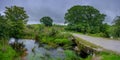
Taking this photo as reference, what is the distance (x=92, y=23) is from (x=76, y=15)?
24.8 feet

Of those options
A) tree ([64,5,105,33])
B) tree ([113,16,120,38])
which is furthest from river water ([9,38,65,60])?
tree ([64,5,105,33])

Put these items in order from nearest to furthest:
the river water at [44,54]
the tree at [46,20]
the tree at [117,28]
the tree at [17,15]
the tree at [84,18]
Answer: the river water at [44,54]
the tree at [117,28]
the tree at [17,15]
the tree at [84,18]
the tree at [46,20]

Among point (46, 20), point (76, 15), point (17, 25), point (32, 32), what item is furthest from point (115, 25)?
point (46, 20)

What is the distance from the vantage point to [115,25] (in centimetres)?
5650

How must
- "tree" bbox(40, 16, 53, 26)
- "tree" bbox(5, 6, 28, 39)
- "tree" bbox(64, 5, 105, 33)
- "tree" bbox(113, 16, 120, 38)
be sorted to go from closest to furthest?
"tree" bbox(113, 16, 120, 38) < "tree" bbox(5, 6, 28, 39) < "tree" bbox(64, 5, 105, 33) < "tree" bbox(40, 16, 53, 26)

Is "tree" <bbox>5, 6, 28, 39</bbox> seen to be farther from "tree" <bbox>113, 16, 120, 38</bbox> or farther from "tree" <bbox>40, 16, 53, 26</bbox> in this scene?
"tree" <bbox>40, 16, 53, 26</bbox>

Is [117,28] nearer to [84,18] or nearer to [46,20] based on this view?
[84,18]

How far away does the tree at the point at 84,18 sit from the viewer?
276 feet

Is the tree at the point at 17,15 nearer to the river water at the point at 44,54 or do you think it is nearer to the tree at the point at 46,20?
the river water at the point at 44,54

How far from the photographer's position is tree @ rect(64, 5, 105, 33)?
84.2 meters

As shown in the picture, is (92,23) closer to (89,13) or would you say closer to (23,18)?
(89,13)

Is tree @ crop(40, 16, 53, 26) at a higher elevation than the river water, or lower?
higher

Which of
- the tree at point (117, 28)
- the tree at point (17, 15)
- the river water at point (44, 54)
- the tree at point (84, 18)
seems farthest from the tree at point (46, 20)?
the river water at point (44, 54)

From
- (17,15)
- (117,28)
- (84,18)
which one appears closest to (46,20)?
(84,18)
